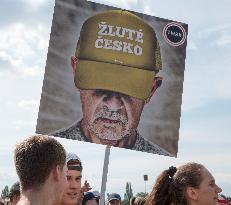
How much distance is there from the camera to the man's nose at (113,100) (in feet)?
25.6

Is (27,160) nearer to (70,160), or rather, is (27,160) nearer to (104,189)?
(70,160)

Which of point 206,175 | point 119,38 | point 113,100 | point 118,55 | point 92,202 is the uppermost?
point 119,38

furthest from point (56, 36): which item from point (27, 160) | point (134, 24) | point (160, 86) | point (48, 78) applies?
point (27, 160)

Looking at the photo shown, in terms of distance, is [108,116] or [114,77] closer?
[114,77]

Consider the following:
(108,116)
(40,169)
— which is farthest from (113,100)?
(40,169)

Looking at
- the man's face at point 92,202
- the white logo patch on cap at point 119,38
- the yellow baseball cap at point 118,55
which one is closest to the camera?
the man's face at point 92,202

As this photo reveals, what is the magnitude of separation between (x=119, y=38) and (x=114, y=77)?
2.21 feet

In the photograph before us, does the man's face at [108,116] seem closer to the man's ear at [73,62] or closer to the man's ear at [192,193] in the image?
the man's ear at [73,62]

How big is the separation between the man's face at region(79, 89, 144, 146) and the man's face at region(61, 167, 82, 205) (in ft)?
9.15

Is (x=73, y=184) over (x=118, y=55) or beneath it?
beneath

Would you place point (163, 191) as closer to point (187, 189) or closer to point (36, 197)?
point (187, 189)

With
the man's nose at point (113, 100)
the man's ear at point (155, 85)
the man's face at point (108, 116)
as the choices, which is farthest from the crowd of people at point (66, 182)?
the man's ear at point (155, 85)

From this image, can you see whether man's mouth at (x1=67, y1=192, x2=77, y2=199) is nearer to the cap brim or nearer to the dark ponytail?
the dark ponytail

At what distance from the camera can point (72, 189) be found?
4.67 meters
